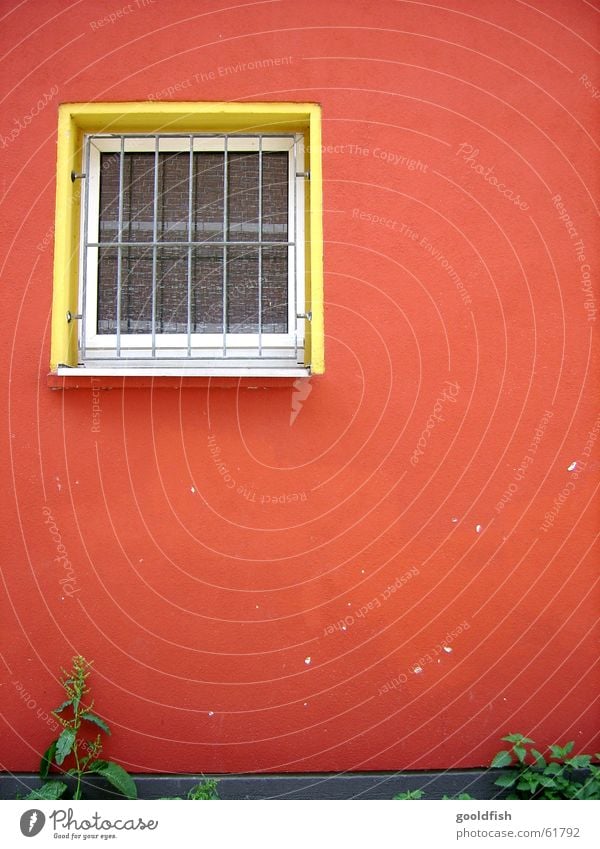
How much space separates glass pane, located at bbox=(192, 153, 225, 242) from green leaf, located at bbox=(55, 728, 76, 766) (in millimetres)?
2252

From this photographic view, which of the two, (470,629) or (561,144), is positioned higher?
(561,144)

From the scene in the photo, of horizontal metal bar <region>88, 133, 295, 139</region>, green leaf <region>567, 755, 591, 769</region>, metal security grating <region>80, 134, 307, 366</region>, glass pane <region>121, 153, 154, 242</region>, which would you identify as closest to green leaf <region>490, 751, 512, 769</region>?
green leaf <region>567, 755, 591, 769</region>

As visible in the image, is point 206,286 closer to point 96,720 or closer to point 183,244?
point 183,244

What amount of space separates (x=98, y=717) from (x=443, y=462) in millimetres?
1840

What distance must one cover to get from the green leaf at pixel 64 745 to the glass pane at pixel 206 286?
6.03 ft

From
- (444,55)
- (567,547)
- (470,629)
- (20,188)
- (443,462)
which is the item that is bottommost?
(470,629)

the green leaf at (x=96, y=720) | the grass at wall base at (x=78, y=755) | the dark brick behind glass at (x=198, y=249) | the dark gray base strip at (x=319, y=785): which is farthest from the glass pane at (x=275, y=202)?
the dark gray base strip at (x=319, y=785)

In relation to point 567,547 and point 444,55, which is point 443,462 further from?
point 444,55

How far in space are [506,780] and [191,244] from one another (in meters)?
2.72

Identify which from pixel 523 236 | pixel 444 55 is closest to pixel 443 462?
pixel 523 236

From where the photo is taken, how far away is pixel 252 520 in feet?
10.9

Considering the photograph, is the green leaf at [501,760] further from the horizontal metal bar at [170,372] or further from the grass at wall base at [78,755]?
the horizontal metal bar at [170,372]

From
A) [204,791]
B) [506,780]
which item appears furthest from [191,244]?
[506,780]

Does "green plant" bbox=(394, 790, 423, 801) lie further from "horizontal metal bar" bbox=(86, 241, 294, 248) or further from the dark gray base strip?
"horizontal metal bar" bbox=(86, 241, 294, 248)
